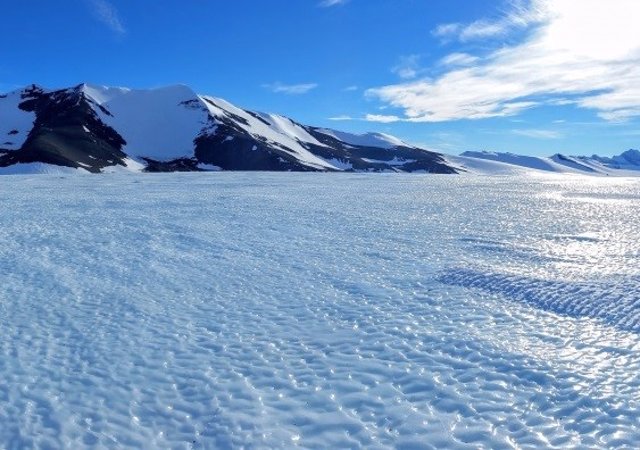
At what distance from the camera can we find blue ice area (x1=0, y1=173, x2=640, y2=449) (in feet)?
27.4

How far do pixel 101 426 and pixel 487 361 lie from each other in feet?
23.6

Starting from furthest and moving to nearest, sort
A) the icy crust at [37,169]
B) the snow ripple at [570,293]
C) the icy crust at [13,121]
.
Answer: the icy crust at [13,121] → the icy crust at [37,169] → the snow ripple at [570,293]

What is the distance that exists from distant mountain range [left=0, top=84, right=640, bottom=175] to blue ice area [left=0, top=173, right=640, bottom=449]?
3427 inches

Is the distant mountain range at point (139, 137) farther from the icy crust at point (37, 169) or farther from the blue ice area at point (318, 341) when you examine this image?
the blue ice area at point (318, 341)

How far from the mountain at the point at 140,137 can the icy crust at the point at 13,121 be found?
0.72 ft

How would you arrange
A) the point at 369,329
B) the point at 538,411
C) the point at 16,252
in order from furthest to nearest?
the point at 16,252 → the point at 369,329 → the point at 538,411

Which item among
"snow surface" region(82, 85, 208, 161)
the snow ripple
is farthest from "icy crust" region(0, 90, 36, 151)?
the snow ripple

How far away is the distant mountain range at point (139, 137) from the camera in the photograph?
118375 millimetres

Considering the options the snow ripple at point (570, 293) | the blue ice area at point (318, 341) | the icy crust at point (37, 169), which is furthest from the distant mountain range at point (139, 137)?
the snow ripple at point (570, 293)

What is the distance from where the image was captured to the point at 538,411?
877cm

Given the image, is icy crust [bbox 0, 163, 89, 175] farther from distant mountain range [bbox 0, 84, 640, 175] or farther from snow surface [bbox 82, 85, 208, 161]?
snow surface [bbox 82, 85, 208, 161]

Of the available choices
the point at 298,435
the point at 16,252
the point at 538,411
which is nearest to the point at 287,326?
the point at 298,435

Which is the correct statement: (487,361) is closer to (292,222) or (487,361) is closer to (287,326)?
(287,326)

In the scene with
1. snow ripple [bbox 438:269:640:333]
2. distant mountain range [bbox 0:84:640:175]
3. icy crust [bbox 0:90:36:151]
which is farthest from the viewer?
icy crust [bbox 0:90:36:151]
